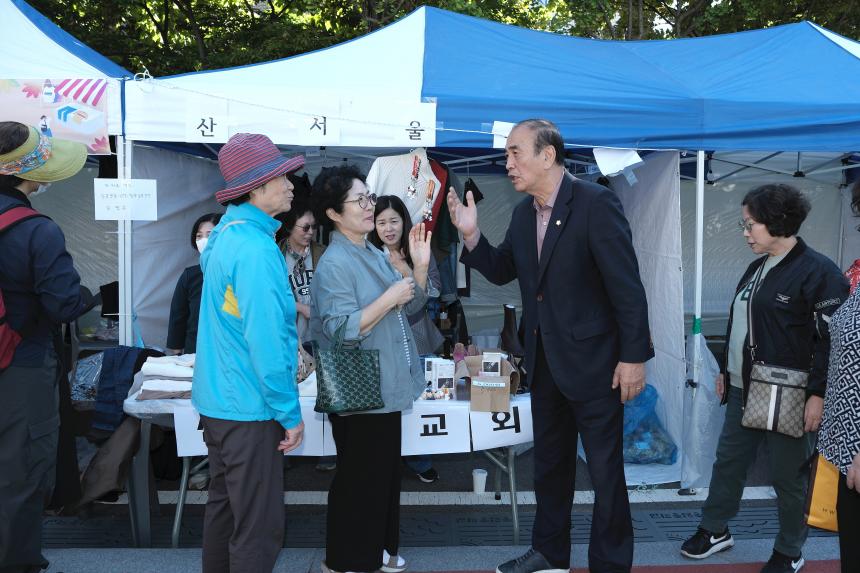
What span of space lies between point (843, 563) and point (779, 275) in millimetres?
1234

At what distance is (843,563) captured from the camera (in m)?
1.98

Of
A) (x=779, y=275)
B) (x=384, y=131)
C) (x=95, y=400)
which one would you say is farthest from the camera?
(x=384, y=131)

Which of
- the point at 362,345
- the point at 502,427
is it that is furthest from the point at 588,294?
the point at 502,427

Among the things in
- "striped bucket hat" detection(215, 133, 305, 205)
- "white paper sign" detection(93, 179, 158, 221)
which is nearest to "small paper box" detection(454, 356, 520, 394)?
"striped bucket hat" detection(215, 133, 305, 205)

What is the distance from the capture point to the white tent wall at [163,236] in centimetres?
426

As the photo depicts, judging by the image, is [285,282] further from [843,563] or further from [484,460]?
[484,460]

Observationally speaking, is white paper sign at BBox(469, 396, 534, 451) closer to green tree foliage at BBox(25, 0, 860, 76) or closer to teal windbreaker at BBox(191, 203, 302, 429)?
teal windbreaker at BBox(191, 203, 302, 429)

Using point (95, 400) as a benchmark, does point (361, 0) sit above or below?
above

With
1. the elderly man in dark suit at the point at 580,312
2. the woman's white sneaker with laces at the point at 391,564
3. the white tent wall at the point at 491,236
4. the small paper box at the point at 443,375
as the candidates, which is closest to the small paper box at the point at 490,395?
the small paper box at the point at 443,375

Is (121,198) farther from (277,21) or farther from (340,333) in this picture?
(277,21)

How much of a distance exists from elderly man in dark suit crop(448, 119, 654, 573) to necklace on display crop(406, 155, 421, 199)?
1723 millimetres

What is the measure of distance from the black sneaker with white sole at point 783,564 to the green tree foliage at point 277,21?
9238 mm

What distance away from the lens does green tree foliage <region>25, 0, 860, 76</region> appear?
11180mm

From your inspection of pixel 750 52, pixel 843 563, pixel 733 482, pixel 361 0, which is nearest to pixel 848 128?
pixel 750 52
